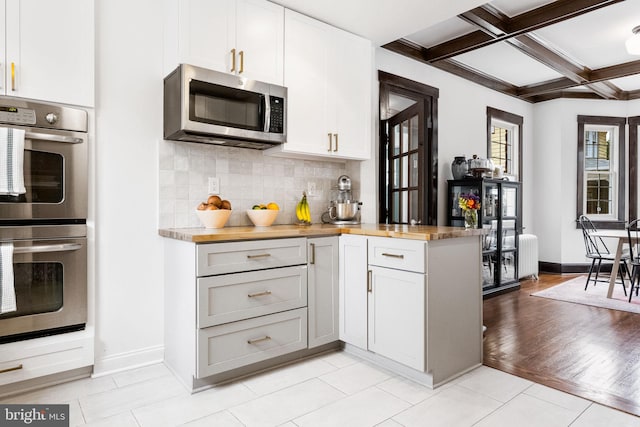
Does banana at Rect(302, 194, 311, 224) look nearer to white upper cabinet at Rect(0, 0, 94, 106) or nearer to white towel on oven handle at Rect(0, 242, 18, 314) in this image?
white upper cabinet at Rect(0, 0, 94, 106)

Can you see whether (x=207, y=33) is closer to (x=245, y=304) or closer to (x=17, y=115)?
(x=17, y=115)

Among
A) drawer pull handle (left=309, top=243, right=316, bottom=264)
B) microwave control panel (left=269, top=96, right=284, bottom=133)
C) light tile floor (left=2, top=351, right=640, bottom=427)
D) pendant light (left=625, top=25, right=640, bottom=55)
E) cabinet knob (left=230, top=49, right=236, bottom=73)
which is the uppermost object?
pendant light (left=625, top=25, right=640, bottom=55)

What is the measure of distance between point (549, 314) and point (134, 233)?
11.7 ft

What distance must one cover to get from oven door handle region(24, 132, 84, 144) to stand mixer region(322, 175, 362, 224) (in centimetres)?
174

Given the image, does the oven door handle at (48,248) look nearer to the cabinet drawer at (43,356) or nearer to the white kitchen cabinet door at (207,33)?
the cabinet drawer at (43,356)

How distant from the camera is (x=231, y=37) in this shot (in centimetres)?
248

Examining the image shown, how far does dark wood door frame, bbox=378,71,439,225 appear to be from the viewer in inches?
148

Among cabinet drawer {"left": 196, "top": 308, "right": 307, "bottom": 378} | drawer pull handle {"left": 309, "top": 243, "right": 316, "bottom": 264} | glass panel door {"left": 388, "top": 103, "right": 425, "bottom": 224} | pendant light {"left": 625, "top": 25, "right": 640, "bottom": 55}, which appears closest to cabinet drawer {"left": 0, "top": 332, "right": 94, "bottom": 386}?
cabinet drawer {"left": 196, "top": 308, "right": 307, "bottom": 378}

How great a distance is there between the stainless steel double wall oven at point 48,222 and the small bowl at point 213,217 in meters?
0.63

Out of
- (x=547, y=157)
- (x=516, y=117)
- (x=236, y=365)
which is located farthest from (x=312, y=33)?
(x=547, y=157)

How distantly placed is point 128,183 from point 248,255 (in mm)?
866

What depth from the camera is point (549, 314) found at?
368cm

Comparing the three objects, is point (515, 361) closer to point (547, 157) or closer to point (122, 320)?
point (122, 320)

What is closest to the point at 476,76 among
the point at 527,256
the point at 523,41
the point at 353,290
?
the point at 523,41
